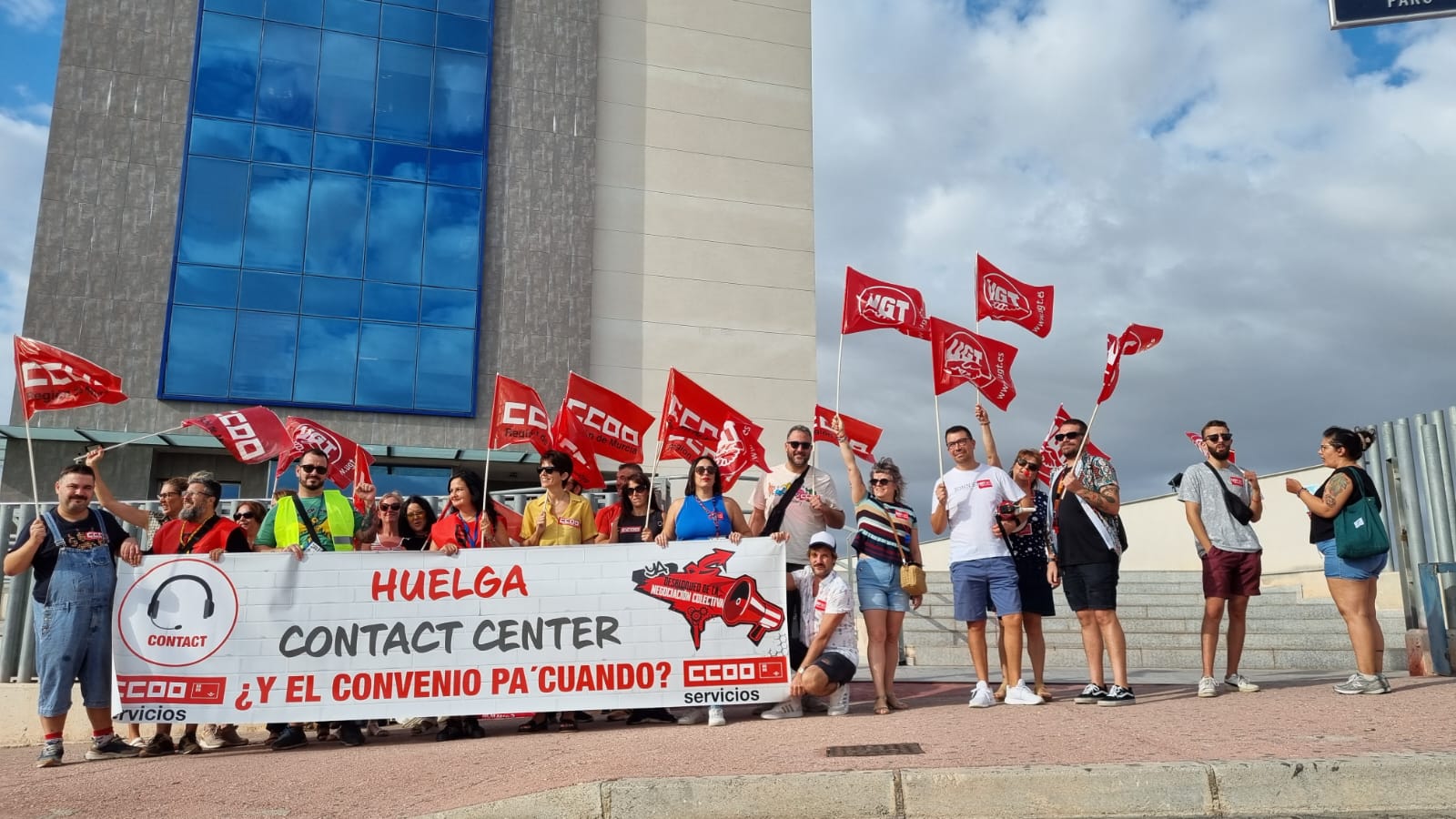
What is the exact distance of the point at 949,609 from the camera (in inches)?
489

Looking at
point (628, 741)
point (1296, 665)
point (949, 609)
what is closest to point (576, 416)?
point (628, 741)

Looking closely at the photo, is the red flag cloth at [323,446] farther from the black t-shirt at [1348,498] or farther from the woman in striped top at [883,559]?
the black t-shirt at [1348,498]

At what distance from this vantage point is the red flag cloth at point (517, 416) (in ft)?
28.4

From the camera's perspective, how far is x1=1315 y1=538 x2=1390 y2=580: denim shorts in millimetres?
7082

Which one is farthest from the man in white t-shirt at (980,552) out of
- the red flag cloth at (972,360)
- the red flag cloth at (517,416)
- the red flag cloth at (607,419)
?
the red flag cloth at (517,416)

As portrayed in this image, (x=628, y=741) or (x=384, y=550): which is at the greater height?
(x=384, y=550)

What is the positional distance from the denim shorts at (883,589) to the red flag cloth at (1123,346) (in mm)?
2391

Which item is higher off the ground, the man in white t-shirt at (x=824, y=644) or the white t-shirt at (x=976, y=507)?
the white t-shirt at (x=976, y=507)

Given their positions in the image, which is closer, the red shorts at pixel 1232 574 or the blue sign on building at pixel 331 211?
the red shorts at pixel 1232 574

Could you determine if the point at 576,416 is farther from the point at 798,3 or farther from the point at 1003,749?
the point at 798,3

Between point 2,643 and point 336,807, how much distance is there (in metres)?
5.01

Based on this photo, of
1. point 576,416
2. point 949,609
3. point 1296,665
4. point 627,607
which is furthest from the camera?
point 949,609

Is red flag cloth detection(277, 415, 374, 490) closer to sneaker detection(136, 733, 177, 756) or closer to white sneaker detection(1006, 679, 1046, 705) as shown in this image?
sneaker detection(136, 733, 177, 756)

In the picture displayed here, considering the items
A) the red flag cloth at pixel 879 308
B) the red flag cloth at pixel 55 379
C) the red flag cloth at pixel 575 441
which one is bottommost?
the red flag cloth at pixel 575 441
